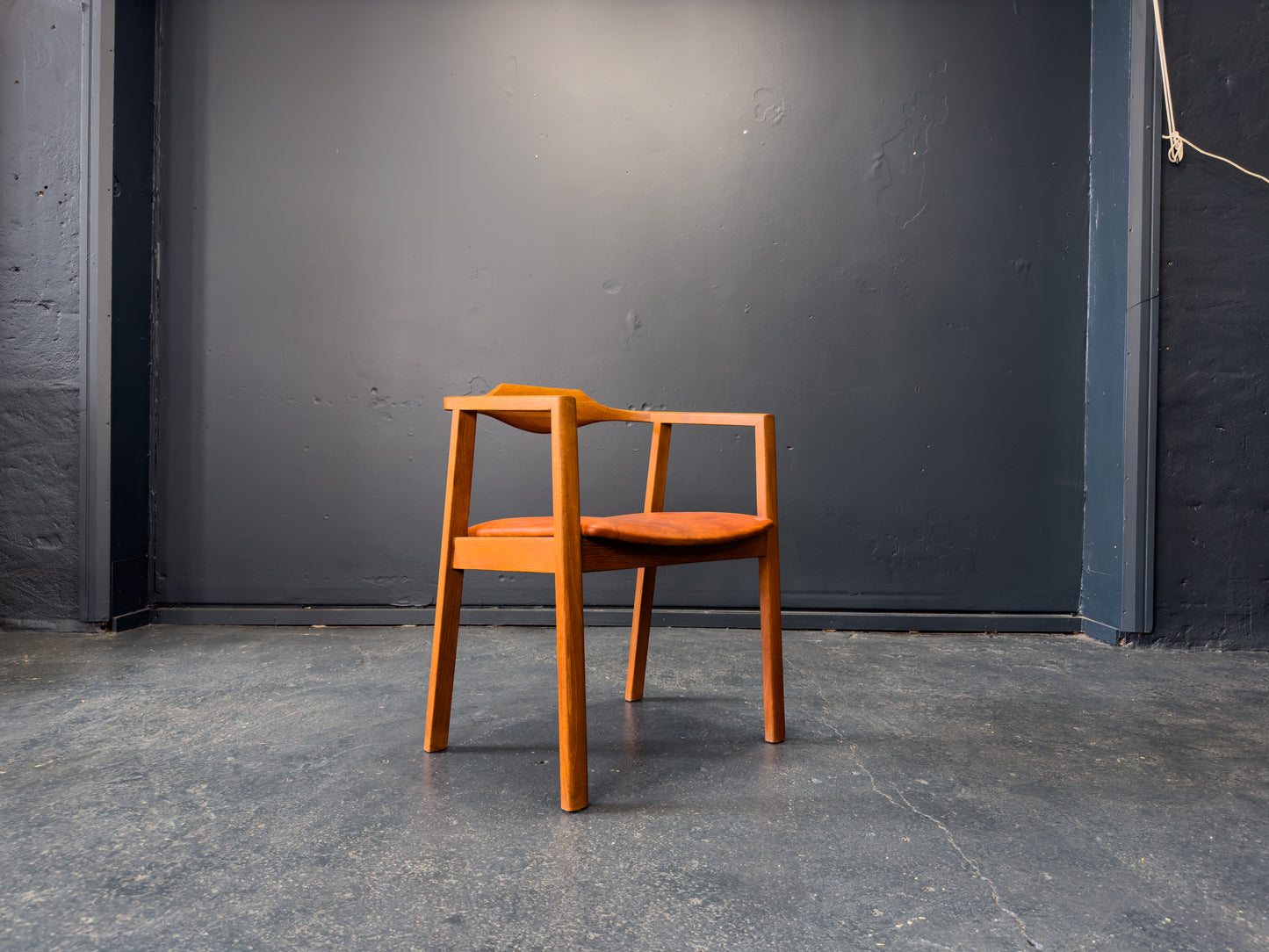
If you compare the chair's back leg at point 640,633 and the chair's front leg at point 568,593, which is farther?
the chair's back leg at point 640,633

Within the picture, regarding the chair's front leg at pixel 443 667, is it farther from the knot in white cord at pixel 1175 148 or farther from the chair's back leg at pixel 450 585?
the knot in white cord at pixel 1175 148

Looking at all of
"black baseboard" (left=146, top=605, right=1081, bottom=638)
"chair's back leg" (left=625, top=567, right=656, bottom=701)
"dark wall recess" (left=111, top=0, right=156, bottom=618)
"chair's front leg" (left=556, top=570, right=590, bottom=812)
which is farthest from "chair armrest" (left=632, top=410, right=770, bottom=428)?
"dark wall recess" (left=111, top=0, right=156, bottom=618)

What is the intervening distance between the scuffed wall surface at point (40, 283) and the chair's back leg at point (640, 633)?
198 cm

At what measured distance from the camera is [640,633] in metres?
1.77

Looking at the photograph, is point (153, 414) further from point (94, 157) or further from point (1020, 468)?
point (1020, 468)

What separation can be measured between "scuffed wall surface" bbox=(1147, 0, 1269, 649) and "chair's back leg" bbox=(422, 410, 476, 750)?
2.16m

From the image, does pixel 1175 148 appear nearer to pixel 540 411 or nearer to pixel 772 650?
pixel 772 650

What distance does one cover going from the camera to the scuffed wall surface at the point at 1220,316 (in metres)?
2.32

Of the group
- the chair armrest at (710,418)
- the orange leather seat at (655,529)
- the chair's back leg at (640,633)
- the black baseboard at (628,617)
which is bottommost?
the black baseboard at (628,617)

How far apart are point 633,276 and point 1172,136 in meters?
1.73

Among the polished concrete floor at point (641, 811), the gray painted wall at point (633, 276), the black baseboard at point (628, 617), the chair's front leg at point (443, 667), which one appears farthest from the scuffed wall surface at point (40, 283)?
the chair's front leg at point (443, 667)

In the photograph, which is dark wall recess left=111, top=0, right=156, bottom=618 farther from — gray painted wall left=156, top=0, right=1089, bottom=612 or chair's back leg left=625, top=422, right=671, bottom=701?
chair's back leg left=625, top=422, right=671, bottom=701

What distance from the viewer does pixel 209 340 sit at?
264 cm

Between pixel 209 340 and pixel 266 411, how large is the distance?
321 mm
